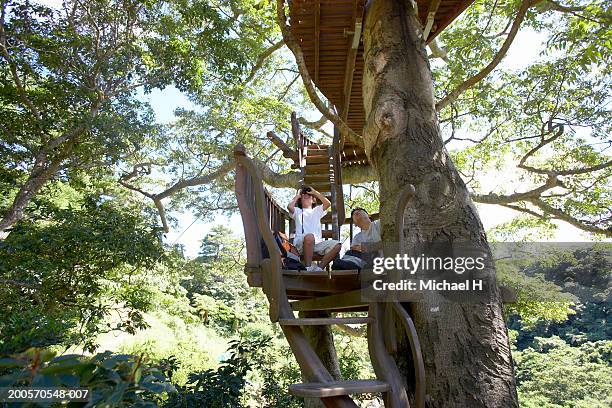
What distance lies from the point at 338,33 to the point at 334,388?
153 inches

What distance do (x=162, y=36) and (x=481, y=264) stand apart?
6.90 meters

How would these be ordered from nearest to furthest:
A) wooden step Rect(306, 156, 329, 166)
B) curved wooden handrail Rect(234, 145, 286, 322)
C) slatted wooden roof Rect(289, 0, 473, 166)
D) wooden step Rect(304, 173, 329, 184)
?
1. curved wooden handrail Rect(234, 145, 286, 322)
2. slatted wooden roof Rect(289, 0, 473, 166)
3. wooden step Rect(304, 173, 329, 184)
4. wooden step Rect(306, 156, 329, 166)

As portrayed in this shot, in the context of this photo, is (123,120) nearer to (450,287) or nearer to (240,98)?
(240,98)

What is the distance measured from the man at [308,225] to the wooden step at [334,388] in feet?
5.09

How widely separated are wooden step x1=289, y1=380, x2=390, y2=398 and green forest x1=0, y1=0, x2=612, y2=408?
839 millimetres

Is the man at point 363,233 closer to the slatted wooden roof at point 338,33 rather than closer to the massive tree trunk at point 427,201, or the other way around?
the massive tree trunk at point 427,201

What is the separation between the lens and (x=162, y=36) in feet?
25.4

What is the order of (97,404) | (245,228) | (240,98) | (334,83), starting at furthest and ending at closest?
(240,98)
(334,83)
(245,228)
(97,404)

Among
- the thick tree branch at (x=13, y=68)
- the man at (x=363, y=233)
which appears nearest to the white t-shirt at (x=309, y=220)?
the man at (x=363, y=233)

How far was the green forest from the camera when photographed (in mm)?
4430

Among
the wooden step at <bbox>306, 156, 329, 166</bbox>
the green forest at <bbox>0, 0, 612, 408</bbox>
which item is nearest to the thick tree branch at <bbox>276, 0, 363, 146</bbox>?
the green forest at <bbox>0, 0, 612, 408</bbox>

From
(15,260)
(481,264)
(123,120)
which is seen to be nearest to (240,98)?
(123,120)

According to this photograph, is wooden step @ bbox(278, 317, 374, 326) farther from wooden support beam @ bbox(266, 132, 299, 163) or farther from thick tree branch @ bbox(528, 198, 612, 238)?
thick tree branch @ bbox(528, 198, 612, 238)

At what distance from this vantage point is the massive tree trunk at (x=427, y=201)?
249cm
